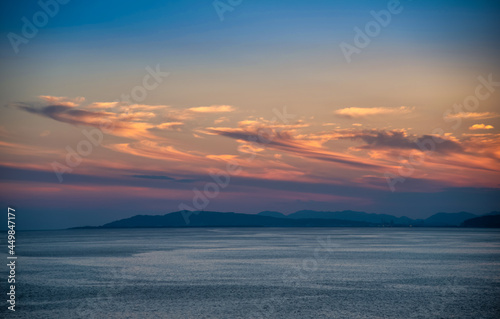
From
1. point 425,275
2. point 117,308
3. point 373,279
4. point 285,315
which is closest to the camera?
point 285,315

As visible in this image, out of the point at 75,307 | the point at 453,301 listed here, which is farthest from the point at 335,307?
the point at 75,307

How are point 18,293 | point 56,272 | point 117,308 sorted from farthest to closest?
point 56,272 → point 18,293 → point 117,308

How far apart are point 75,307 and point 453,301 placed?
80.9 ft

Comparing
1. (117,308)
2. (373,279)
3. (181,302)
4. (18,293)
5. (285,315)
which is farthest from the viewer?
(373,279)

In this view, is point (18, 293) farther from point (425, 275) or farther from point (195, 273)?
point (425, 275)

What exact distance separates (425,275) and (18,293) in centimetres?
3564

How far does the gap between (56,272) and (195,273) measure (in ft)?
48.3

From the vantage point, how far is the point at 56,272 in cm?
5116

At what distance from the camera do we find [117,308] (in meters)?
30.5

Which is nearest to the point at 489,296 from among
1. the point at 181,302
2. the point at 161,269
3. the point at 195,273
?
the point at 181,302

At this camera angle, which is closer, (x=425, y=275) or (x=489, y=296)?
(x=489, y=296)

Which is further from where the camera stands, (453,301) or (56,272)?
(56,272)

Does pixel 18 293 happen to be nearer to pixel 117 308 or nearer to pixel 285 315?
pixel 117 308

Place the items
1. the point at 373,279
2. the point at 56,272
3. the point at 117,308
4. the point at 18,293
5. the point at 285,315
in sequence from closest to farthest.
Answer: the point at 285,315 < the point at 117,308 < the point at 18,293 < the point at 373,279 < the point at 56,272
